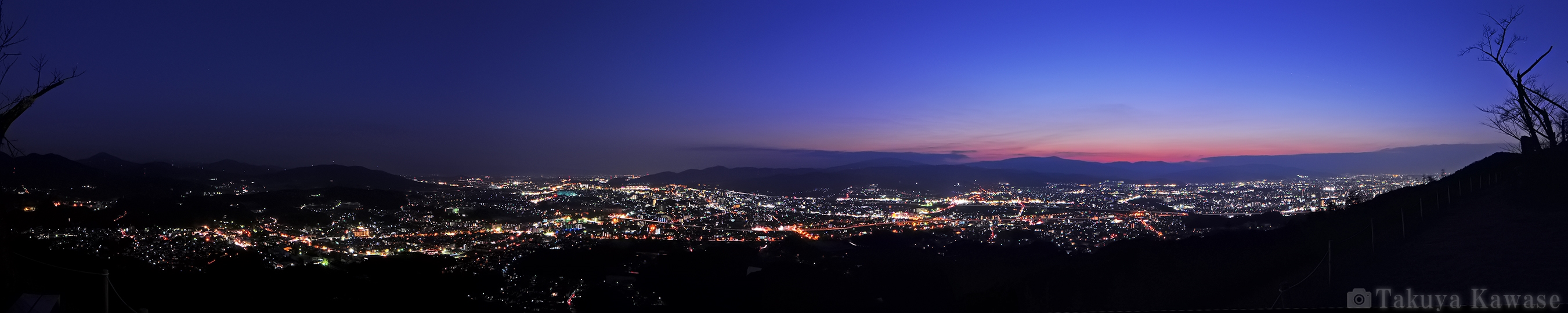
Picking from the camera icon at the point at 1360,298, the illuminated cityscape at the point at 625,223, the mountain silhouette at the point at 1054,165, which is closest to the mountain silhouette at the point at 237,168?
the illuminated cityscape at the point at 625,223

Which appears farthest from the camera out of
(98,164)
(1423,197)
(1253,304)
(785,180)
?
(785,180)

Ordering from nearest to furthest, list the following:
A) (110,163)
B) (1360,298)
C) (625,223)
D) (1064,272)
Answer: (1360,298) → (1064,272) → (625,223) → (110,163)

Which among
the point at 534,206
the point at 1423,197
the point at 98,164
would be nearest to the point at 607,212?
the point at 534,206

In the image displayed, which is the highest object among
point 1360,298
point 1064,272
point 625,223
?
point 1360,298

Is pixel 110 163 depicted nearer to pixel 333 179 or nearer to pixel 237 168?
pixel 237 168

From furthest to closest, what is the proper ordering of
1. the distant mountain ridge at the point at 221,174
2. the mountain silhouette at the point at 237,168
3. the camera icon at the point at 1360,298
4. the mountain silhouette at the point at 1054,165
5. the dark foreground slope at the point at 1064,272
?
the mountain silhouette at the point at 1054,165, the mountain silhouette at the point at 237,168, the distant mountain ridge at the point at 221,174, the dark foreground slope at the point at 1064,272, the camera icon at the point at 1360,298

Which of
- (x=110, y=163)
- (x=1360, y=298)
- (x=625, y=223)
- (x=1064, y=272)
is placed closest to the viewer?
(x=1360, y=298)

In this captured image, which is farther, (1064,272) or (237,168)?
(237,168)

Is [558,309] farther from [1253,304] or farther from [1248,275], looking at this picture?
[1248,275]

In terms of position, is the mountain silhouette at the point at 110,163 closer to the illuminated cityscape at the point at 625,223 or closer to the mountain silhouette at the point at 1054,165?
the illuminated cityscape at the point at 625,223

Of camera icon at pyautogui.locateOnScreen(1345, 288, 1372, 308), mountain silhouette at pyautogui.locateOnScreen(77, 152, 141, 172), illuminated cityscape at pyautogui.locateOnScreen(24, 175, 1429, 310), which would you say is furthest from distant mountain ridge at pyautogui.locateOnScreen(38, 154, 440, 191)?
camera icon at pyautogui.locateOnScreen(1345, 288, 1372, 308)

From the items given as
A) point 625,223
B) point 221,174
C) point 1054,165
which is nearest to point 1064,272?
point 625,223
